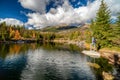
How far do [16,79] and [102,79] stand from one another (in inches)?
938

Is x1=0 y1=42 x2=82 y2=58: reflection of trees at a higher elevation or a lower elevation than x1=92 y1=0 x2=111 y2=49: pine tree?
lower

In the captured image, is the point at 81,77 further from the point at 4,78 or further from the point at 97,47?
the point at 97,47

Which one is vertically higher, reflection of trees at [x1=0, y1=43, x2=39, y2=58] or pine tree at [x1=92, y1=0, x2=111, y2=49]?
pine tree at [x1=92, y1=0, x2=111, y2=49]

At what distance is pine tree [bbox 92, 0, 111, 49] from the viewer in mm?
98875

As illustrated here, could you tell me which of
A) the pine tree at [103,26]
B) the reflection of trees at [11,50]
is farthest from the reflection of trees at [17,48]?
the pine tree at [103,26]

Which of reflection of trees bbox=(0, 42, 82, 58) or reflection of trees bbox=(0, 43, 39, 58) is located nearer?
reflection of trees bbox=(0, 43, 39, 58)

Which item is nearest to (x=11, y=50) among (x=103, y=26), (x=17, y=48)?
(x=17, y=48)

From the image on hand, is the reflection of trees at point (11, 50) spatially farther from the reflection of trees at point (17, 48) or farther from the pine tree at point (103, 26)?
the pine tree at point (103, 26)

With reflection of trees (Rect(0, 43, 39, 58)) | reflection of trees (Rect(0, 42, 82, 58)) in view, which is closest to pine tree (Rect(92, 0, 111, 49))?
reflection of trees (Rect(0, 42, 82, 58))

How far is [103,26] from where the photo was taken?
3984 inches

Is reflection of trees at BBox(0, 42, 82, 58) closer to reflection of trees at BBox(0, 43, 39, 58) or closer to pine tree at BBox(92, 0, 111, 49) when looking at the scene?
reflection of trees at BBox(0, 43, 39, 58)

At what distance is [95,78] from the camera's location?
4697 cm

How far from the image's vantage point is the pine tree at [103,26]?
98.9 metres

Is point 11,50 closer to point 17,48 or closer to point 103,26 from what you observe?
point 17,48
